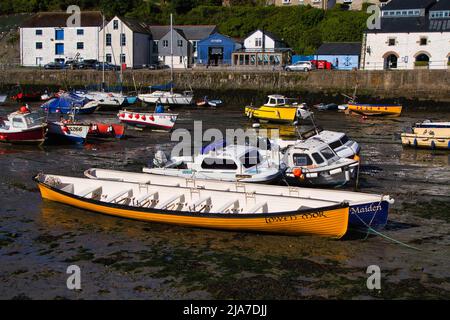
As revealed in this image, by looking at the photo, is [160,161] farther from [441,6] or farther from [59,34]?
[59,34]

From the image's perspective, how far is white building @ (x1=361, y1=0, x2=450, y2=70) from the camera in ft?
167

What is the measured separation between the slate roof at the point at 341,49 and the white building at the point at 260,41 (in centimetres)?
515

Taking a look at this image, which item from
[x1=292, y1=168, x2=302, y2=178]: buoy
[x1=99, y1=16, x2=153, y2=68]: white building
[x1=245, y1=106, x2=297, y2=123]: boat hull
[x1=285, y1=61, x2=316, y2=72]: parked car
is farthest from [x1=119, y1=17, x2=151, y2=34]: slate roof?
[x1=292, y1=168, x2=302, y2=178]: buoy

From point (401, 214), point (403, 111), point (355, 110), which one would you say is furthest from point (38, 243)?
point (403, 111)

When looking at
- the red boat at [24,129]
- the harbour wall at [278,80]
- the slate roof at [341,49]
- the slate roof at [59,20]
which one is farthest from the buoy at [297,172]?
the slate roof at [59,20]

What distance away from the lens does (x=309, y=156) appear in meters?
19.7

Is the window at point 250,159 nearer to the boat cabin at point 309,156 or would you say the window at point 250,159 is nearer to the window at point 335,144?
the boat cabin at point 309,156

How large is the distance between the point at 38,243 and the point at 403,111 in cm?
3546

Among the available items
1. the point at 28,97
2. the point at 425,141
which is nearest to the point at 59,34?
the point at 28,97

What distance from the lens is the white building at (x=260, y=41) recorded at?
6156 cm

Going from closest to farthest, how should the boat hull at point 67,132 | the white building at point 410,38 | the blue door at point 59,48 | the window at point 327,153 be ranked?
the window at point 327,153, the boat hull at point 67,132, the white building at point 410,38, the blue door at point 59,48

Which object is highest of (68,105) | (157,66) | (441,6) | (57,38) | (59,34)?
(441,6)

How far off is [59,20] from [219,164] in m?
54.5
